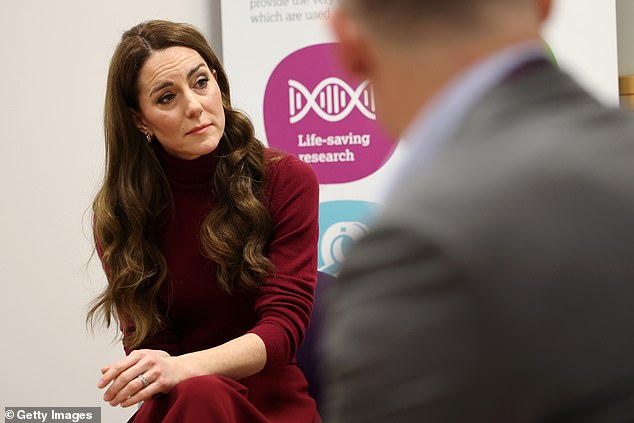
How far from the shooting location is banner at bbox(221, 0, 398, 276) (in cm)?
330

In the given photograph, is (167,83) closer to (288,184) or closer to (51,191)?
(288,184)

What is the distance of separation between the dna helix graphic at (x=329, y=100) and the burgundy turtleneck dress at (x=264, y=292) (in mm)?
1129

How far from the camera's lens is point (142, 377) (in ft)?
6.18

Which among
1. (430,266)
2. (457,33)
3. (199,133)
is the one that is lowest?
(199,133)

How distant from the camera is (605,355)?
0.57 m

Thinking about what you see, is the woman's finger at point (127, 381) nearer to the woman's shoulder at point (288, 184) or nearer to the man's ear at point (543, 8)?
the woman's shoulder at point (288, 184)

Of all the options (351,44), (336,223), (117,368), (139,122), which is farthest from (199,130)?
(351,44)

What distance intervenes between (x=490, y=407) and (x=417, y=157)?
17cm

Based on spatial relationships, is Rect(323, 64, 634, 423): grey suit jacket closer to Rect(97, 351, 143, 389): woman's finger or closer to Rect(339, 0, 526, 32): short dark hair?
Rect(339, 0, 526, 32): short dark hair

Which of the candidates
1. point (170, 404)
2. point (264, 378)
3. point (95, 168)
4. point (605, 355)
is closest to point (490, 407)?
point (605, 355)

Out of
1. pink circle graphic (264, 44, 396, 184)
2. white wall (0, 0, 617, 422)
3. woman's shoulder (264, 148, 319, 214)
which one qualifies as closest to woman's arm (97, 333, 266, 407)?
woman's shoulder (264, 148, 319, 214)

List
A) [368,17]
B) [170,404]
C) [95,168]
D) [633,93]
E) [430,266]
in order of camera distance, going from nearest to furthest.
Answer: [430,266] < [368,17] < [170,404] < [633,93] < [95,168]

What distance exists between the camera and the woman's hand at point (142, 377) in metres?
1.87

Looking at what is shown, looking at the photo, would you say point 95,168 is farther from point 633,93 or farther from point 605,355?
point 605,355
